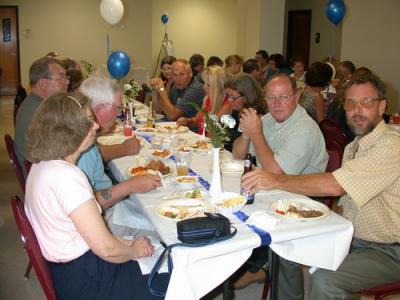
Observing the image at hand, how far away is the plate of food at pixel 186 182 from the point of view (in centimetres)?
226

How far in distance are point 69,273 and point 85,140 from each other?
512mm

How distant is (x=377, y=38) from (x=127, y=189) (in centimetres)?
666

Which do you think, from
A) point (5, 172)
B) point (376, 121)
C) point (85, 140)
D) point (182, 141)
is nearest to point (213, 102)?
point (182, 141)

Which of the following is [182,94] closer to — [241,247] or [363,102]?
[363,102]

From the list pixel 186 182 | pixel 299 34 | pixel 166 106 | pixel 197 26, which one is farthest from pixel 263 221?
pixel 197 26

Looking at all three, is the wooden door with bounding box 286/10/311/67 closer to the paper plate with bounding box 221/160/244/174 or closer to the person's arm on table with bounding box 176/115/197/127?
the person's arm on table with bounding box 176/115/197/127

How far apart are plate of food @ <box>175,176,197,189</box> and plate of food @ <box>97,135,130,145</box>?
4.13 feet

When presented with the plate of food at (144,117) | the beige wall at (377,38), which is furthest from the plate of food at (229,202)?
the beige wall at (377,38)

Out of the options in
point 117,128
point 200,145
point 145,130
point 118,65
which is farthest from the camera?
point 118,65

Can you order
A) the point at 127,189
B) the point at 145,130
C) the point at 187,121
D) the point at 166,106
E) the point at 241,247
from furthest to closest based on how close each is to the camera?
1. the point at 166,106
2. the point at 187,121
3. the point at 145,130
4. the point at 127,189
5. the point at 241,247

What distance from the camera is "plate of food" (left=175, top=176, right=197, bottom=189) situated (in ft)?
7.40

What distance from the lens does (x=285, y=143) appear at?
247cm

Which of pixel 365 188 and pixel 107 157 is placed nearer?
pixel 365 188

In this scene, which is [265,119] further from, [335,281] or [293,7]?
[293,7]
